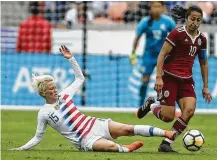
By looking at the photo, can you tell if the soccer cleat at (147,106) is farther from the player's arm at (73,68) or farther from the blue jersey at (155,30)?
the blue jersey at (155,30)

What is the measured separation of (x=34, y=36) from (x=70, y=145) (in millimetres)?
9420

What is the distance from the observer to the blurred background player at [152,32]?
19.0m

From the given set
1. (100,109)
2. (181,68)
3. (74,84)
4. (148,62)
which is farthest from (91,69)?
(74,84)

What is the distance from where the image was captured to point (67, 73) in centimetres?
2077

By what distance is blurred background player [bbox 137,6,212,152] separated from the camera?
12133 mm

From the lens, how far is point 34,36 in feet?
73.0

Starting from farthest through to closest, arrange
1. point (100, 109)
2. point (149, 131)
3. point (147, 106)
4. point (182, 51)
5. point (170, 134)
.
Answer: point (100, 109), point (147, 106), point (182, 51), point (170, 134), point (149, 131)

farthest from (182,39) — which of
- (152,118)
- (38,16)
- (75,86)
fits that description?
(38,16)

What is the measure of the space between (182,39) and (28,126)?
493cm

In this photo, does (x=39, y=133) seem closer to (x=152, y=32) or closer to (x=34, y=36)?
(x=152, y=32)

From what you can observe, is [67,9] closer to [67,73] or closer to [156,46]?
[67,73]

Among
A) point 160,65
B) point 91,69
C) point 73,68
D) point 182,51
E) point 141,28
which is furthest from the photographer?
point 91,69

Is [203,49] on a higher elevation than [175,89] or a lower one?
higher

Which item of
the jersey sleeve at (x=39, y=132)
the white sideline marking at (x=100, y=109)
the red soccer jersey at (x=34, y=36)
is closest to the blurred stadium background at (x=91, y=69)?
the white sideline marking at (x=100, y=109)
